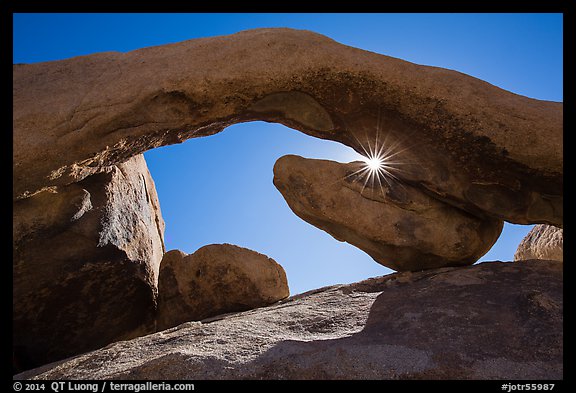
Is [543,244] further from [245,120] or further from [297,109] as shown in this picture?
[245,120]

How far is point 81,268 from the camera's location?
5.94 m

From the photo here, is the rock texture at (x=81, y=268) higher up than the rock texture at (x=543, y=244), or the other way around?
the rock texture at (x=543, y=244)

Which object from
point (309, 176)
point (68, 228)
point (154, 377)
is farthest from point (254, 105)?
point (154, 377)

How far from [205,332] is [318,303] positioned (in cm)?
134

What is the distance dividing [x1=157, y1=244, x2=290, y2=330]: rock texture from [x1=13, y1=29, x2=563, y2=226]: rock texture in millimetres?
1787

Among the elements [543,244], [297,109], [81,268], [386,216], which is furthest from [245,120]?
[543,244]

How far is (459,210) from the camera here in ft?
19.4

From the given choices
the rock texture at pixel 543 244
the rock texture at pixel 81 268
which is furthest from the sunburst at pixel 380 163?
the rock texture at pixel 81 268

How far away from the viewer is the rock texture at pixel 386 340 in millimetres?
3193

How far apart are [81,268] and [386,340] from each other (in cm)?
399

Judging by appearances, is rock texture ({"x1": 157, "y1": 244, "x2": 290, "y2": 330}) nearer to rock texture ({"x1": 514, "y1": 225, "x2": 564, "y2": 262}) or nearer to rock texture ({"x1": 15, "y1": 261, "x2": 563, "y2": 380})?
rock texture ({"x1": 15, "y1": 261, "x2": 563, "y2": 380})

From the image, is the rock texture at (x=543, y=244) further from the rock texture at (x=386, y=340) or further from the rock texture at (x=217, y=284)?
the rock texture at (x=217, y=284)

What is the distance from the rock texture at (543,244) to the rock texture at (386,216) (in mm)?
1698
